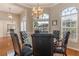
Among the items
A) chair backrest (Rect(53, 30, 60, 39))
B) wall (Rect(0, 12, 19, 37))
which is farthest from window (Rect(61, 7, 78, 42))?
wall (Rect(0, 12, 19, 37))

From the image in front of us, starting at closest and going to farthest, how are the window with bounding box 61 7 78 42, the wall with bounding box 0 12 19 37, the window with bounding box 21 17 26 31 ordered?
the wall with bounding box 0 12 19 37 < the window with bounding box 21 17 26 31 < the window with bounding box 61 7 78 42

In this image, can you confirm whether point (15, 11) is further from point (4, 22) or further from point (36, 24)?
point (36, 24)


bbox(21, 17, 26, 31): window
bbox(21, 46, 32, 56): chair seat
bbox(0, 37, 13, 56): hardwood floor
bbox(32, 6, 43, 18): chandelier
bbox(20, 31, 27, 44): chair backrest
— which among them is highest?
bbox(32, 6, 43, 18): chandelier

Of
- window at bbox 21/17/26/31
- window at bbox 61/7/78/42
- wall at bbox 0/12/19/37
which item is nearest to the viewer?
wall at bbox 0/12/19/37

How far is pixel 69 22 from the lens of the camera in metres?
2.28

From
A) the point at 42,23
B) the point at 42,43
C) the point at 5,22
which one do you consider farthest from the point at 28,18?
the point at 42,43

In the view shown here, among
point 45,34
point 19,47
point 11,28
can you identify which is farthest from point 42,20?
point 19,47

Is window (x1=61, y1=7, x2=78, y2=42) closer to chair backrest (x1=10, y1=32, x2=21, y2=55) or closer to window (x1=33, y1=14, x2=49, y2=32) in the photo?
window (x1=33, y1=14, x2=49, y2=32)

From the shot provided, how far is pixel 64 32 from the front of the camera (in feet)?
7.27

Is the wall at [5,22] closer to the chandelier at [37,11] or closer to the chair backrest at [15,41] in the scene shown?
the chair backrest at [15,41]

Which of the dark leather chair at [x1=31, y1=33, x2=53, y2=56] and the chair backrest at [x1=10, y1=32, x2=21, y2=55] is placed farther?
the chair backrest at [x1=10, y1=32, x2=21, y2=55]

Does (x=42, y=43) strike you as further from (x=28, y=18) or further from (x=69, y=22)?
(x=69, y=22)

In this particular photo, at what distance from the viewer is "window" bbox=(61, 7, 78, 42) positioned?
2.15 metres

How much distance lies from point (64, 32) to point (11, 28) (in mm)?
959
